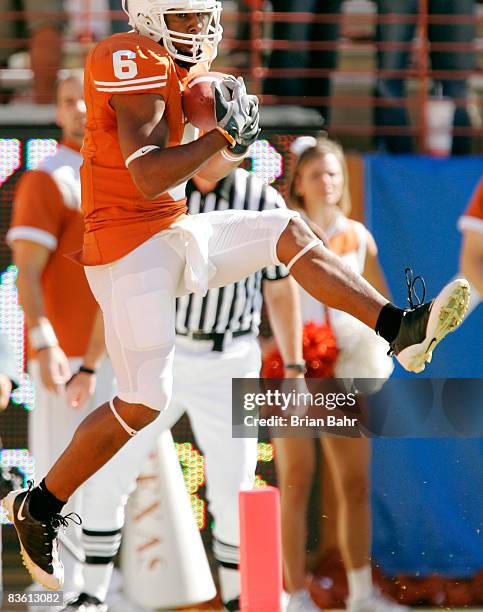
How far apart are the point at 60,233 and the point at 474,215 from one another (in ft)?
5.65

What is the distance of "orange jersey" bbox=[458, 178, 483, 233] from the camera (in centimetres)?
570

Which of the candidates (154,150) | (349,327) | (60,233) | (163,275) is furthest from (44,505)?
(349,327)

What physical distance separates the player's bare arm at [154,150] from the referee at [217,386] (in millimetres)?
1333

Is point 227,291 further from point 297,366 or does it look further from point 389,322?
point 389,322

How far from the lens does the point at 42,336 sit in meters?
5.30

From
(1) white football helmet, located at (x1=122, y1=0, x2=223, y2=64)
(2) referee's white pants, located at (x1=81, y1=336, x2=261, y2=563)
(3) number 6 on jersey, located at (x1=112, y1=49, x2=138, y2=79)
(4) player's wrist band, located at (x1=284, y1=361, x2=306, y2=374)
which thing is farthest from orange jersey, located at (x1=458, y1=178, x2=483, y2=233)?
(3) number 6 on jersey, located at (x1=112, y1=49, x2=138, y2=79)

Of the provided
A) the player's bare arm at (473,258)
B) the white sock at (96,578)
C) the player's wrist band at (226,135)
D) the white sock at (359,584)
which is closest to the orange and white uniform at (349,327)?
the player's bare arm at (473,258)

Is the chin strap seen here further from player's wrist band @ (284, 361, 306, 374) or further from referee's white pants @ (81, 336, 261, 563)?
player's wrist band @ (284, 361, 306, 374)

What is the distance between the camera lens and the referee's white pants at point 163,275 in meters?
4.16

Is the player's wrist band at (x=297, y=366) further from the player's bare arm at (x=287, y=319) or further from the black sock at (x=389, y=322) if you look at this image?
the black sock at (x=389, y=322)

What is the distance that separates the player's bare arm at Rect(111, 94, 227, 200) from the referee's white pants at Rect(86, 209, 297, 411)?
0.86 feet

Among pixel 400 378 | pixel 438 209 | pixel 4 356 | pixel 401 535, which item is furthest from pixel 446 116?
pixel 4 356

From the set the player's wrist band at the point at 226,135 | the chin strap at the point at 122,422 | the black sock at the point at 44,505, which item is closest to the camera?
the player's wrist band at the point at 226,135

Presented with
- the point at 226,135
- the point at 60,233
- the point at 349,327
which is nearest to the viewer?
the point at 226,135
